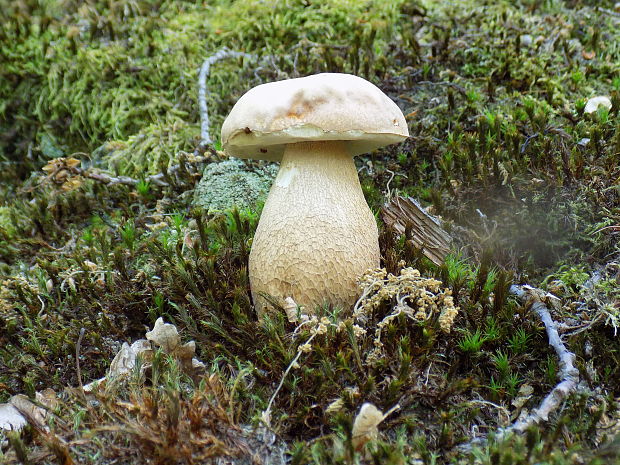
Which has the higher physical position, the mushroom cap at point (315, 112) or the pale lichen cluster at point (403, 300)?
the mushroom cap at point (315, 112)

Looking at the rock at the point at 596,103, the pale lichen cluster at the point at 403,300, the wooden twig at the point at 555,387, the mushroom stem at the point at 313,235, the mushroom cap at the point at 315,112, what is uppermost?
the mushroom cap at the point at 315,112

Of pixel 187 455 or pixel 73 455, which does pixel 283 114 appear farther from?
pixel 73 455

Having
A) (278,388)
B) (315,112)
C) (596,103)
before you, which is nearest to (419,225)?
(315,112)

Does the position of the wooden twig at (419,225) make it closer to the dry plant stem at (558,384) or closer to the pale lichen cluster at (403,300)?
the pale lichen cluster at (403,300)

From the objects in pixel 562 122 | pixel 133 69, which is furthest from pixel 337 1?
pixel 562 122

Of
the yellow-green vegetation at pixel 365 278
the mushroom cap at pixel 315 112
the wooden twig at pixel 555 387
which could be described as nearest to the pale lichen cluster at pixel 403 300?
the yellow-green vegetation at pixel 365 278

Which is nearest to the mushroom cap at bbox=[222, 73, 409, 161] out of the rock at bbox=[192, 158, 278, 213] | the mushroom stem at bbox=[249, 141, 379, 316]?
the mushroom stem at bbox=[249, 141, 379, 316]

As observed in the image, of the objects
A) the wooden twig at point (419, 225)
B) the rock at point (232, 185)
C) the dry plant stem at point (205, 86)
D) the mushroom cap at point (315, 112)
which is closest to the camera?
the mushroom cap at point (315, 112)

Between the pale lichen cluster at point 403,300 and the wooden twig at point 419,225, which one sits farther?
the wooden twig at point 419,225
